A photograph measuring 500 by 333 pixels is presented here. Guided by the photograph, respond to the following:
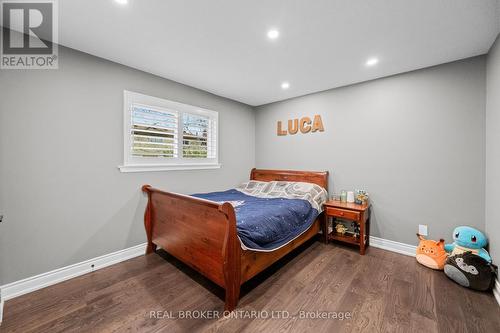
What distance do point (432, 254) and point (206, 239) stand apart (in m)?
2.56

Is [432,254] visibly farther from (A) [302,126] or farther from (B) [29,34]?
(B) [29,34]

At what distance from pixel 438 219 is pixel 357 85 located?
2099 millimetres

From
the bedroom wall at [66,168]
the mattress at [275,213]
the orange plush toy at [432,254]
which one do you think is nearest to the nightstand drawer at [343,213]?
the mattress at [275,213]

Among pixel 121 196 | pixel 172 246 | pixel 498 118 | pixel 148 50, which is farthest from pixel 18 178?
pixel 498 118

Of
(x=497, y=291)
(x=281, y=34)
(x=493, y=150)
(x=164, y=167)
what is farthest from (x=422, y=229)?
(x=164, y=167)

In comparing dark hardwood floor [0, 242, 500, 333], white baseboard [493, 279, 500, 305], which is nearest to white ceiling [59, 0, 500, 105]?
white baseboard [493, 279, 500, 305]

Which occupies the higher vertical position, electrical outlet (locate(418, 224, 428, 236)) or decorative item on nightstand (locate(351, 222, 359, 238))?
electrical outlet (locate(418, 224, 428, 236))

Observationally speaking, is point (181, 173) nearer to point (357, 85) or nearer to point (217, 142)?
point (217, 142)

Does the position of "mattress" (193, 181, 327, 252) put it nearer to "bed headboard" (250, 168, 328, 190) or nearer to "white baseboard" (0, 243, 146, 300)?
"bed headboard" (250, 168, 328, 190)

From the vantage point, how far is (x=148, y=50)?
7.22 ft

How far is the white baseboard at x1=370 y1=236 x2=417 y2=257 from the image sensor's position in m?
2.63

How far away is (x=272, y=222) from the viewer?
2152 millimetres

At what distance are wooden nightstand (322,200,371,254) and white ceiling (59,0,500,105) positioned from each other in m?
1.84

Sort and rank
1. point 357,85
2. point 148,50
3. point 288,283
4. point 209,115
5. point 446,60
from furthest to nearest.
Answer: point 209,115
point 357,85
point 446,60
point 148,50
point 288,283
